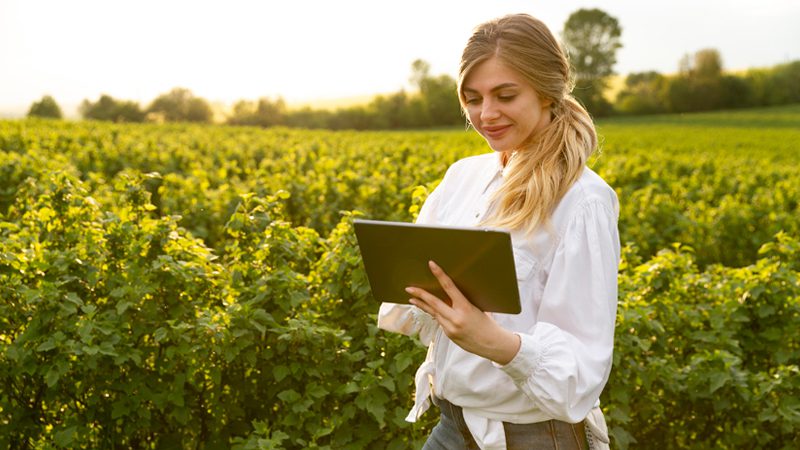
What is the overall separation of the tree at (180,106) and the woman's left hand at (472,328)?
225ft

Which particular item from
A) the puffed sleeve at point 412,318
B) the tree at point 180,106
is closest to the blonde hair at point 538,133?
the puffed sleeve at point 412,318

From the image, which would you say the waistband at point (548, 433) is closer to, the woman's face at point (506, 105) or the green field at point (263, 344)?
the woman's face at point (506, 105)

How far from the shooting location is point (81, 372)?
11.8 ft

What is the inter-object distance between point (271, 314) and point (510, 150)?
1.86 metres

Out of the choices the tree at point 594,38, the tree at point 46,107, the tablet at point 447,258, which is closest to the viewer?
the tablet at point 447,258

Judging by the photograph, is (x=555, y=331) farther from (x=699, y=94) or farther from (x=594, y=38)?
(x=594, y=38)

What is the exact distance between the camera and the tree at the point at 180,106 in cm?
6850

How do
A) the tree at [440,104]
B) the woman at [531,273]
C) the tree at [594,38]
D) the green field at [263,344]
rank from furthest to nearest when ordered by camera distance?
the tree at [594,38], the tree at [440,104], the green field at [263,344], the woman at [531,273]

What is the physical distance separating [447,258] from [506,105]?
493 millimetres

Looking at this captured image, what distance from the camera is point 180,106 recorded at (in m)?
68.9

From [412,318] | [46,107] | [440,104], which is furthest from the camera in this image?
[46,107]

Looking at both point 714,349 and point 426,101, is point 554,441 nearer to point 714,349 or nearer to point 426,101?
point 714,349

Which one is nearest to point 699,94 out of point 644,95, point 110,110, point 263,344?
point 644,95

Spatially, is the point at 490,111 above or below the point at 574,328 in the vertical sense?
above
